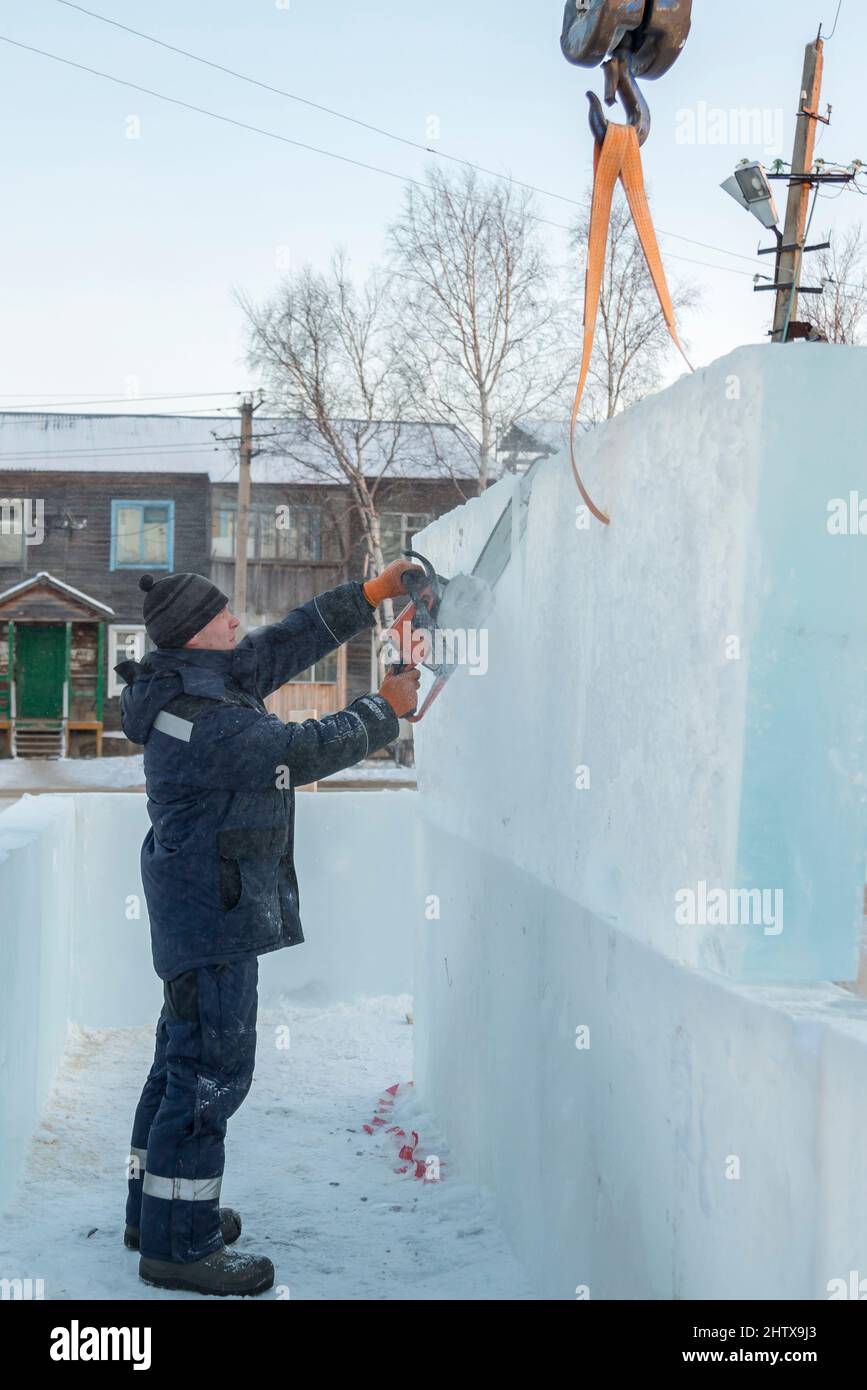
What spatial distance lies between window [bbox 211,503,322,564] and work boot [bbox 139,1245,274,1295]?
23.8 metres

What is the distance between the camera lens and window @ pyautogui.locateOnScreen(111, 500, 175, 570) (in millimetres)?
26984

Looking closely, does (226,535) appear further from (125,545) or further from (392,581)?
(392,581)

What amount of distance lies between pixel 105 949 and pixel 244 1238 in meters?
2.64

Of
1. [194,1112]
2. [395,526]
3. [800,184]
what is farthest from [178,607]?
[395,526]

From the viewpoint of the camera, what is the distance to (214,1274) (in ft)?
10.1

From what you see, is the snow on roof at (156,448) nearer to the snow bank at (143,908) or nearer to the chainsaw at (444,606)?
the snow bank at (143,908)

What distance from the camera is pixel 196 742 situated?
10.1 ft

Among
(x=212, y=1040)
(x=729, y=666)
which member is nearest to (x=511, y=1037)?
(x=212, y=1040)

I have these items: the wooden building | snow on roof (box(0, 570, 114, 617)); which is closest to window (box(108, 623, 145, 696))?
the wooden building

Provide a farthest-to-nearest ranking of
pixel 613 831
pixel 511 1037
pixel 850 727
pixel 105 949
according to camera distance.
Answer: pixel 105 949, pixel 511 1037, pixel 613 831, pixel 850 727

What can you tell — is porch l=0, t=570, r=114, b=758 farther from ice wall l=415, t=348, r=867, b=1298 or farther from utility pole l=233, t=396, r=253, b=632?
ice wall l=415, t=348, r=867, b=1298

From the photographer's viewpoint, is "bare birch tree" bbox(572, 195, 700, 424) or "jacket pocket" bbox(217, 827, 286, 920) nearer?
"jacket pocket" bbox(217, 827, 286, 920)

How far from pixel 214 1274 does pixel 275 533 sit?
24214 millimetres
